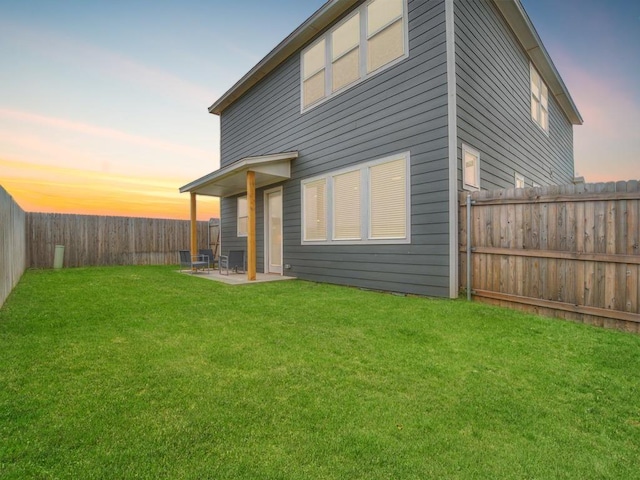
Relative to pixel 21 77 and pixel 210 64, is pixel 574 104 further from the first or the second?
pixel 21 77

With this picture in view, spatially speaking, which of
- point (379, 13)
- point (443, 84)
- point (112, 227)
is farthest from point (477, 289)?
point (112, 227)

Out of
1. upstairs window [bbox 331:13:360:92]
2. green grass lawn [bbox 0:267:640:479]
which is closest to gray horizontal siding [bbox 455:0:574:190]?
upstairs window [bbox 331:13:360:92]

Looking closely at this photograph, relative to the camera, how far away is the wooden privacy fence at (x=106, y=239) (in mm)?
11000

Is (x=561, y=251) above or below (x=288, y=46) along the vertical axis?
below

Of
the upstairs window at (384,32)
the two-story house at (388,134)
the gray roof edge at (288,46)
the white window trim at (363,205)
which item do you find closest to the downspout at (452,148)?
the two-story house at (388,134)

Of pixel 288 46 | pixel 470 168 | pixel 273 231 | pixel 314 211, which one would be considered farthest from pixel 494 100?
pixel 273 231

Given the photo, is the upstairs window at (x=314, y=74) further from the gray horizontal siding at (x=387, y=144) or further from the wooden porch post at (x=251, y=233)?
the wooden porch post at (x=251, y=233)

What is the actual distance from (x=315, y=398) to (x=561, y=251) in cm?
414

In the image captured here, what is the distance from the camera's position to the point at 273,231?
9547 mm

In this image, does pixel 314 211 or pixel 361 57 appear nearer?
pixel 361 57

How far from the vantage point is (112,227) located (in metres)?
12.4

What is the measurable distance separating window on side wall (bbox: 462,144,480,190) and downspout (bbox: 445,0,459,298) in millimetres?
429

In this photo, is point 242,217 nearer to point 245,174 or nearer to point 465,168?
point 245,174

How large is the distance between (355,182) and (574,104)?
422 inches
